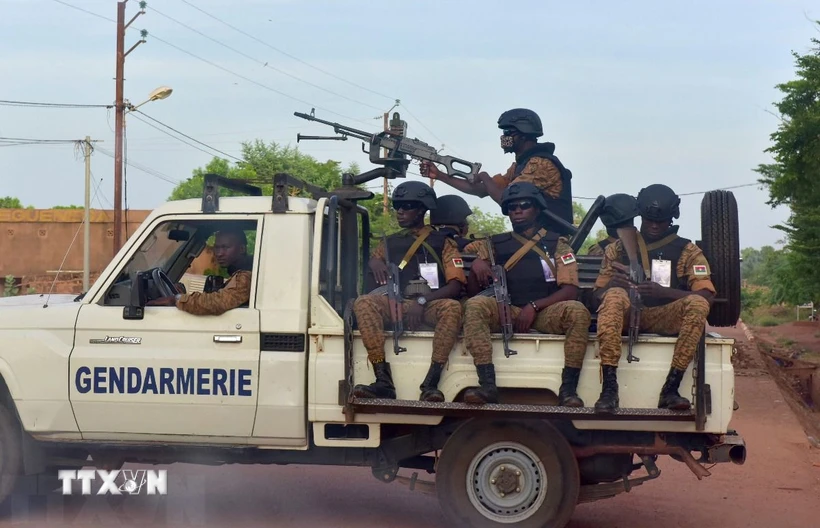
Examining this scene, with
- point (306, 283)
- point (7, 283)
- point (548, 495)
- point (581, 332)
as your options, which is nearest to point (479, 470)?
point (548, 495)

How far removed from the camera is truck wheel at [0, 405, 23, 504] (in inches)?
247

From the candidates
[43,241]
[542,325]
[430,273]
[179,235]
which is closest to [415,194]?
[430,273]

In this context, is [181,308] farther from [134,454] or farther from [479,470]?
[479,470]

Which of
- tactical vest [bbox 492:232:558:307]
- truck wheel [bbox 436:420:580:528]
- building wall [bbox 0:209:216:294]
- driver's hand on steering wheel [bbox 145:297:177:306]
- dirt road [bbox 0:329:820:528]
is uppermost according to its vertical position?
building wall [bbox 0:209:216:294]

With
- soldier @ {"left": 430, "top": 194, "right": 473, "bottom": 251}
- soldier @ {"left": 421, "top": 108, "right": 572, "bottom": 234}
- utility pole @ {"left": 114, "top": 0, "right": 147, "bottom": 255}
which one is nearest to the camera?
soldier @ {"left": 430, "top": 194, "right": 473, "bottom": 251}

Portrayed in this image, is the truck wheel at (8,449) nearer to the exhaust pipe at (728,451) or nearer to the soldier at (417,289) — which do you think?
the soldier at (417,289)

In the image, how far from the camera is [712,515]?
7363 mm

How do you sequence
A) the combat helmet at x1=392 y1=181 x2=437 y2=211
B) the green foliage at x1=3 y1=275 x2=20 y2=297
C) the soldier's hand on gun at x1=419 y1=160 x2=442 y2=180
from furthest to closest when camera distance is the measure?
the green foliage at x1=3 y1=275 x2=20 y2=297 < the soldier's hand on gun at x1=419 y1=160 x2=442 y2=180 < the combat helmet at x1=392 y1=181 x2=437 y2=211

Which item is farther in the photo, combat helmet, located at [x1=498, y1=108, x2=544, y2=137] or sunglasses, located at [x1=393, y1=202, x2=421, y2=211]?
combat helmet, located at [x1=498, y1=108, x2=544, y2=137]

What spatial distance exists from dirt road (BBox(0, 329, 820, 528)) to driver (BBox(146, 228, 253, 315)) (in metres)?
1.45

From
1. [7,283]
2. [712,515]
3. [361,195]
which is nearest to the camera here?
[361,195]

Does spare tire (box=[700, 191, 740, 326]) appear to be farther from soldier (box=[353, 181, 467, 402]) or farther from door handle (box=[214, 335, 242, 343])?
door handle (box=[214, 335, 242, 343])

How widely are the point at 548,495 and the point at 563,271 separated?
1.33 meters

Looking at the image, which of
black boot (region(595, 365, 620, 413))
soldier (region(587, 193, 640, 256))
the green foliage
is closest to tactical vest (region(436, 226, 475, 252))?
soldier (region(587, 193, 640, 256))
